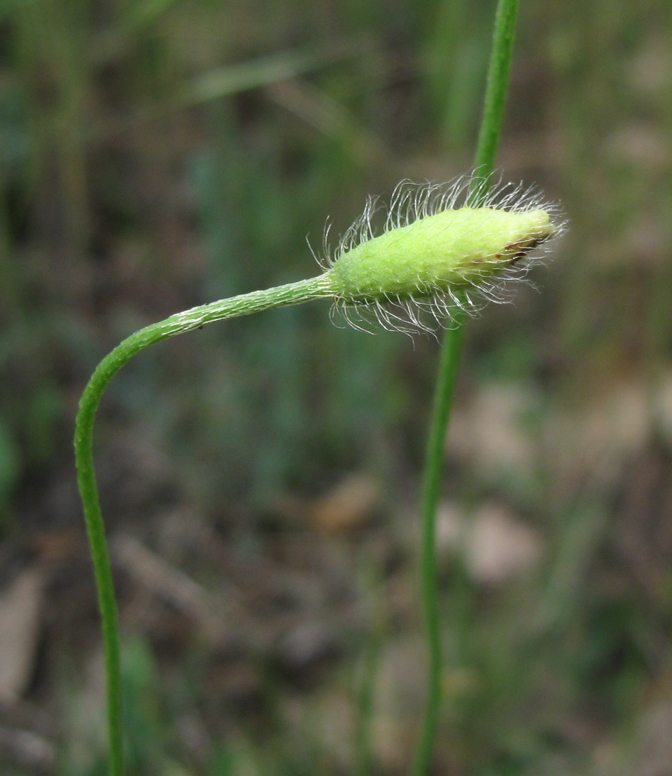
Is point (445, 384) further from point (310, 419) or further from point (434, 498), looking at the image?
point (310, 419)

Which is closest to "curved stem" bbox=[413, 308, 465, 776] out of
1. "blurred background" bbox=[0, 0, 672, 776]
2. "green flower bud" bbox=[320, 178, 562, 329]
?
"green flower bud" bbox=[320, 178, 562, 329]

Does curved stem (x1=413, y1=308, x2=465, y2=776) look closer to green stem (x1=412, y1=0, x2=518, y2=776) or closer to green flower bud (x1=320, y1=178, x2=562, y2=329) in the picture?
green stem (x1=412, y1=0, x2=518, y2=776)

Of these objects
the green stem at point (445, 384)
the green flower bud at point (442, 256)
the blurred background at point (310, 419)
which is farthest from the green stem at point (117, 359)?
the blurred background at point (310, 419)

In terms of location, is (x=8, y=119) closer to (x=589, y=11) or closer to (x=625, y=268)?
(x=589, y=11)

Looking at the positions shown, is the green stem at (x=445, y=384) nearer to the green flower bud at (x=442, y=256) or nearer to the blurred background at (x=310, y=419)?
the green flower bud at (x=442, y=256)

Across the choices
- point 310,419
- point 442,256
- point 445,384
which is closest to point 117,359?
point 442,256
